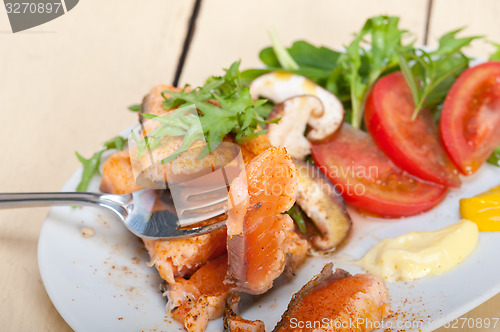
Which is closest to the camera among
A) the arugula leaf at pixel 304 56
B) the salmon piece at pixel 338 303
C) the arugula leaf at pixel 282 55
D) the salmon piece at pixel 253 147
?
the salmon piece at pixel 338 303

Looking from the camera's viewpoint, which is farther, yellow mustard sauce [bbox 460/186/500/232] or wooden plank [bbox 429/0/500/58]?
wooden plank [bbox 429/0/500/58]

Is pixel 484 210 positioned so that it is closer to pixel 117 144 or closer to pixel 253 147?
pixel 253 147

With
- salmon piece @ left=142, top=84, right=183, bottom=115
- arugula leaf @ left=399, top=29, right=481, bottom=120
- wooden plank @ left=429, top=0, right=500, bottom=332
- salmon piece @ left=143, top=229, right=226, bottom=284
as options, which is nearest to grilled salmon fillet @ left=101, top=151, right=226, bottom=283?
salmon piece @ left=143, top=229, right=226, bottom=284

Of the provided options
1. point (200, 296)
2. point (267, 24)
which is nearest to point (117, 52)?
point (267, 24)

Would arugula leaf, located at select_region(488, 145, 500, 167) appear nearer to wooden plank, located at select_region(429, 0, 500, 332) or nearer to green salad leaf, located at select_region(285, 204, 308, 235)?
green salad leaf, located at select_region(285, 204, 308, 235)

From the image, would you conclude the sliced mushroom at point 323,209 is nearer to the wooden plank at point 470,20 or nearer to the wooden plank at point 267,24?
the wooden plank at point 267,24

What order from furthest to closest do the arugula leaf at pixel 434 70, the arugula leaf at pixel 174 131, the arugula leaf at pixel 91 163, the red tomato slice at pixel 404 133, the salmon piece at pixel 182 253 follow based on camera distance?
the arugula leaf at pixel 434 70
the red tomato slice at pixel 404 133
the arugula leaf at pixel 91 163
the arugula leaf at pixel 174 131
the salmon piece at pixel 182 253

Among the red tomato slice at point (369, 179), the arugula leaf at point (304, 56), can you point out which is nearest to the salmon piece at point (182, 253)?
the red tomato slice at point (369, 179)
